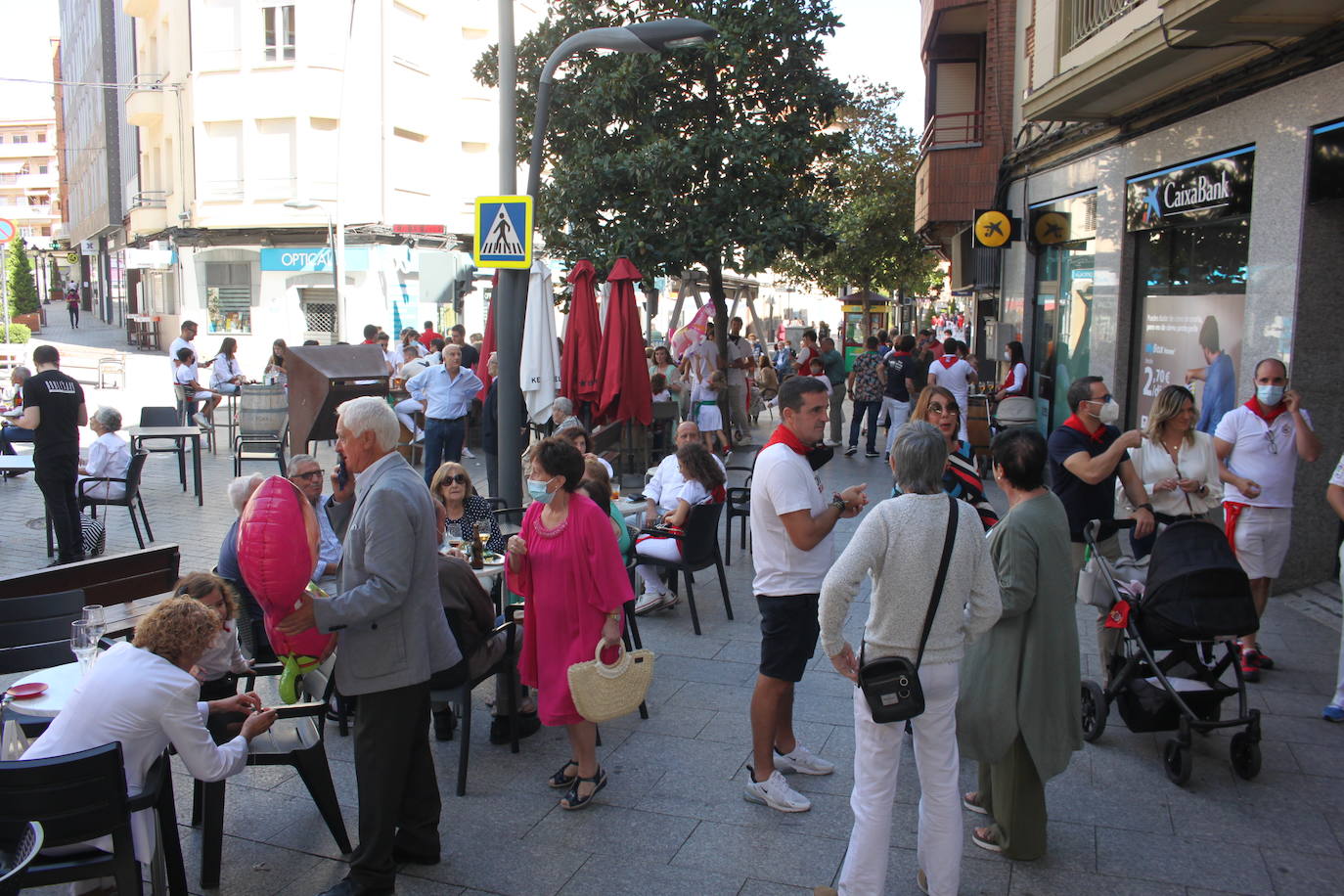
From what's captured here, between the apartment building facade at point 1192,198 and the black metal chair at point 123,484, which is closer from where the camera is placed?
the apartment building facade at point 1192,198

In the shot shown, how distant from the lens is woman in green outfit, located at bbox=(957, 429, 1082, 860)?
4027mm

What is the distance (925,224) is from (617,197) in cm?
636

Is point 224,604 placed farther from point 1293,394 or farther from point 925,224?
point 925,224

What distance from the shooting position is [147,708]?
3.46 metres

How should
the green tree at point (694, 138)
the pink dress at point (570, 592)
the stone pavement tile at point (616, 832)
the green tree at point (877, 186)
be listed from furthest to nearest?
the green tree at point (877, 186), the green tree at point (694, 138), the pink dress at point (570, 592), the stone pavement tile at point (616, 832)

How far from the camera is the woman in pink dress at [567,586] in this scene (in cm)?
454

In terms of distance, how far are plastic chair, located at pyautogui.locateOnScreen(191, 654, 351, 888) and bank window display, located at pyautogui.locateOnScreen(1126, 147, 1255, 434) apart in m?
7.49

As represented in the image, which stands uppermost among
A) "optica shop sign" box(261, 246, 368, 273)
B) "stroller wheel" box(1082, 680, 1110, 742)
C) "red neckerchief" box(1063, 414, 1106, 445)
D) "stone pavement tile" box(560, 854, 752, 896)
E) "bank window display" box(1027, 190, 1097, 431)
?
"optica shop sign" box(261, 246, 368, 273)

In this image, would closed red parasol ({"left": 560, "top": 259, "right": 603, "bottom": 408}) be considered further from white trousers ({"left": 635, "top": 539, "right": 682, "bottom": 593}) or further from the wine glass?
the wine glass

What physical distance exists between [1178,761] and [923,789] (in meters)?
1.87

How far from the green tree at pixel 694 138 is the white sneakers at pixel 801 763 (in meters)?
9.41

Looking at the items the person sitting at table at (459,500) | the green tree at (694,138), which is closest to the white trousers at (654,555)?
the person sitting at table at (459,500)

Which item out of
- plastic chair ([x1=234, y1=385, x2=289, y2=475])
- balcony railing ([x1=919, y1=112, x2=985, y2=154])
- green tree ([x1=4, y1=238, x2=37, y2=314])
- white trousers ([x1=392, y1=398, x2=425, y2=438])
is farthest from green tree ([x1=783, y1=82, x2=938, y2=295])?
green tree ([x1=4, y1=238, x2=37, y2=314])

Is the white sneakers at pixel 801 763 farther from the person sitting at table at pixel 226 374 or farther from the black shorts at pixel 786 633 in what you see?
the person sitting at table at pixel 226 374
